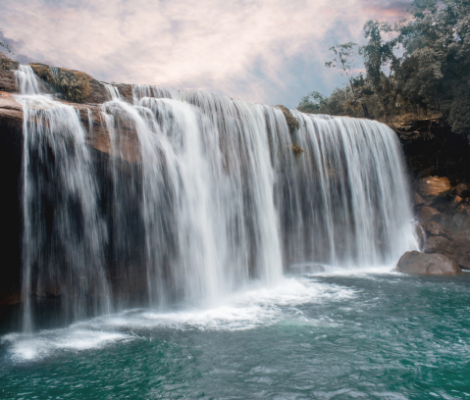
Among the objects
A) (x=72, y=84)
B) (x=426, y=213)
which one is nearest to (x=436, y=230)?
(x=426, y=213)

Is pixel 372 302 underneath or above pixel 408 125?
underneath

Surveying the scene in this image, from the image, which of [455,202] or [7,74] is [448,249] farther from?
[7,74]

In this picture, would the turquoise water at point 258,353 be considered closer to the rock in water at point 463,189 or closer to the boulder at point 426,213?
the boulder at point 426,213

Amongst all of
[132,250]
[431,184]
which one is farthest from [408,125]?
[132,250]

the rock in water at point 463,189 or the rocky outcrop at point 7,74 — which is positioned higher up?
the rocky outcrop at point 7,74

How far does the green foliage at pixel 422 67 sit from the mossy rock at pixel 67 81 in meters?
16.3

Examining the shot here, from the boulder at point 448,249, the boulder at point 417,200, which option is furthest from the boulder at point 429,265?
the boulder at point 417,200

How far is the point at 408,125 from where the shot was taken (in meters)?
17.6

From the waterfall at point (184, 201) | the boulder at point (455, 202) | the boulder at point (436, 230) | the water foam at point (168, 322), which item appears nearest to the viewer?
the water foam at point (168, 322)

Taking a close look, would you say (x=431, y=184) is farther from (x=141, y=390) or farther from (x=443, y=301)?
(x=141, y=390)

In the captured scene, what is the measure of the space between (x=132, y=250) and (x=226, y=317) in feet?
9.91

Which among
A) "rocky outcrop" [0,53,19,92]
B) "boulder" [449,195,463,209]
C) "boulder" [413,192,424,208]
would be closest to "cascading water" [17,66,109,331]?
"rocky outcrop" [0,53,19,92]

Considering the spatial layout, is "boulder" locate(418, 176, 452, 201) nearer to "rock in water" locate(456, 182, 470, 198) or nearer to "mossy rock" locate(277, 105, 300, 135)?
"rock in water" locate(456, 182, 470, 198)

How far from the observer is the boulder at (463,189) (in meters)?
16.7
